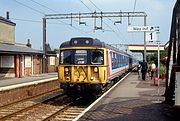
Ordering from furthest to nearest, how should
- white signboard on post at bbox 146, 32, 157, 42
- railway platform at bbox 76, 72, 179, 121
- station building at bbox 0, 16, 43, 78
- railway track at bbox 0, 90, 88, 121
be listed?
station building at bbox 0, 16, 43, 78, white signboard on post at bbox 146, 32, 157, 42, railway track at bbox 0, 90, 88, 121, railway platform at bbox 76, 72, 179, 121

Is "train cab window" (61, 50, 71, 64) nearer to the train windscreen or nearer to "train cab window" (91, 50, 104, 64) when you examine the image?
the train windscreen

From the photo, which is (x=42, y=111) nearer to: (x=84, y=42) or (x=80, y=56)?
(x=80, y=56)

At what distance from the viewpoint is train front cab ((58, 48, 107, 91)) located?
14.7 metres

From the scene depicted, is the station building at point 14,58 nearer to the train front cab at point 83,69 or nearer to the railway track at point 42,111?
the railway track at point 42,111

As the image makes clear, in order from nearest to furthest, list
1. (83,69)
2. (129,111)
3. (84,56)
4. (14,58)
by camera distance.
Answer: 1. (129,111)
2. (83,69)
3. (84,56)
4. (14,58)

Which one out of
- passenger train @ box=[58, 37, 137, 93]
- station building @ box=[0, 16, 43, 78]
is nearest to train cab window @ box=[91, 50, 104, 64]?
passenger train @ box=[58, 37, 137, 93]

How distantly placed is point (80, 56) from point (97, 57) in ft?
2.40

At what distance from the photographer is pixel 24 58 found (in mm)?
34531

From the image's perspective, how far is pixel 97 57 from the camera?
1502 centimetres

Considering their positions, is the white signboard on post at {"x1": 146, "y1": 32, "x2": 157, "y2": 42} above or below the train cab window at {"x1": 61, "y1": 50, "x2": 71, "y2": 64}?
above

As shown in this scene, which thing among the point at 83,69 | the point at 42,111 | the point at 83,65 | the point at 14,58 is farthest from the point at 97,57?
A: the point at 14,58

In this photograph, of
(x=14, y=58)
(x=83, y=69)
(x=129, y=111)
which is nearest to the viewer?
(x=129, y=111)

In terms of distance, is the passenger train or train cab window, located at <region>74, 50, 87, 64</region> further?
train cab window, located at <region>74, 50, 87, 64</region>

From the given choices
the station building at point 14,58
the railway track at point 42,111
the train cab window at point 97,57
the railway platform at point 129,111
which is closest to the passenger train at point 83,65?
the train cab window at point 97,57
